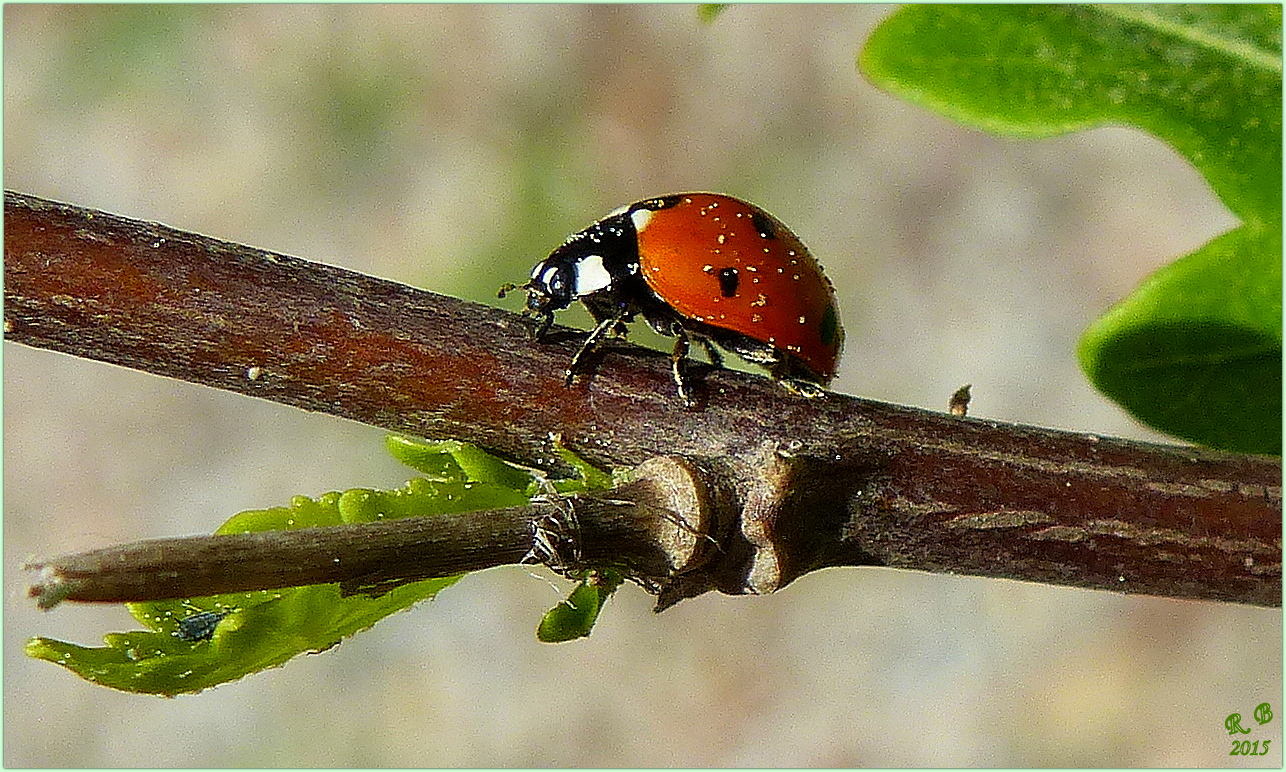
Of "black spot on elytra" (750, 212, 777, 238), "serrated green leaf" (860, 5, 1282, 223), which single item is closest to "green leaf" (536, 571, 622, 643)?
"black spot on elytra" (750, 212, 777, 238)

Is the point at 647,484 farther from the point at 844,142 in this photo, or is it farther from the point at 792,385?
the point at 844,142

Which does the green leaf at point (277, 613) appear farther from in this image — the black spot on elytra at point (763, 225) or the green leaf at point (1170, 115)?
the green leaf at point (1170, 115)

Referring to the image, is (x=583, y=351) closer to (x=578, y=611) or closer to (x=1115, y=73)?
(x=578, y=611)

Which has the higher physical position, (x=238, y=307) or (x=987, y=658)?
(x=987, y=658)

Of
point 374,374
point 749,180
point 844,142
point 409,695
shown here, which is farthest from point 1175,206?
point 374,374

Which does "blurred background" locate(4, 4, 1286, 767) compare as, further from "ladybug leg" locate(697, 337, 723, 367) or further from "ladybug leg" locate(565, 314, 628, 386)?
"ladybug leg" locate(565, 314, 628, 386)

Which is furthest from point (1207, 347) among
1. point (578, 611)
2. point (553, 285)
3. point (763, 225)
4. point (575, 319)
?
point (575, 319)

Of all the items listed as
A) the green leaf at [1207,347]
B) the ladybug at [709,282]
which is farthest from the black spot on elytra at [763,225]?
the green leaf at [1207,347]
